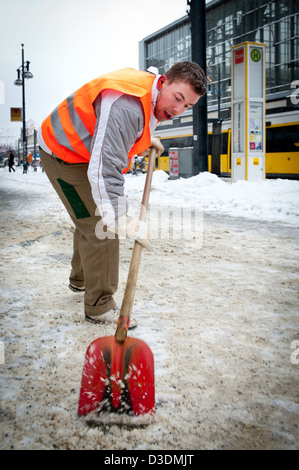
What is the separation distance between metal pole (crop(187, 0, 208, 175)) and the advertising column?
1.35m

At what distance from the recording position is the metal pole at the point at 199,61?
42.7 feet

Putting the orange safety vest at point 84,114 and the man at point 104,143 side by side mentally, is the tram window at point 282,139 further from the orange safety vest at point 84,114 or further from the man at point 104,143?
the orange safety vest at point 84,114

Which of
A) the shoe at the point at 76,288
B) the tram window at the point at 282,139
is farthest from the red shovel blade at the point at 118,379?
the tram window at the point at 282,139

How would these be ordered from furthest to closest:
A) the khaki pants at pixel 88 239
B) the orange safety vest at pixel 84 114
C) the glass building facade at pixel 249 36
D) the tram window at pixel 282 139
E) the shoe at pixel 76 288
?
1. the glass building facade at pixel 249 36
2. the tram window at pixel 282 139
3. the shoe at pixel 76 288
4. the khaki pants at pixel 88 239
5. the orange safety vest at pixel 84 114

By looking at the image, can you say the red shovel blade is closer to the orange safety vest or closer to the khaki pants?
the khaki pants

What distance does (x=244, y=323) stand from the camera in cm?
251

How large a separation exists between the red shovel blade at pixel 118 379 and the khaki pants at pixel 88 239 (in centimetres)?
69

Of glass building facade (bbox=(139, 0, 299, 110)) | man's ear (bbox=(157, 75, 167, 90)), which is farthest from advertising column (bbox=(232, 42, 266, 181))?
glass building facade (bbox=(139, 0, 299, 110))

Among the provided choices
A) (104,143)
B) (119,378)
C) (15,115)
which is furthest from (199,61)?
(15,115)

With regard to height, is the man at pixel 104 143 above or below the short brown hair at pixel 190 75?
below

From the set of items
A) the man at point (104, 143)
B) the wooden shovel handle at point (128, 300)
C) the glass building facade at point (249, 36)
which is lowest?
the wooden shovel handle at point (128, 300)

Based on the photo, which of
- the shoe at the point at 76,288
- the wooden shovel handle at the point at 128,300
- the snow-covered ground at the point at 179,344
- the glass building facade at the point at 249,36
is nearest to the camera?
the snow-covered ground at the point at 179,344

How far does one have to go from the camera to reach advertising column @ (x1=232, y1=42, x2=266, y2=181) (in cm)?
1189
